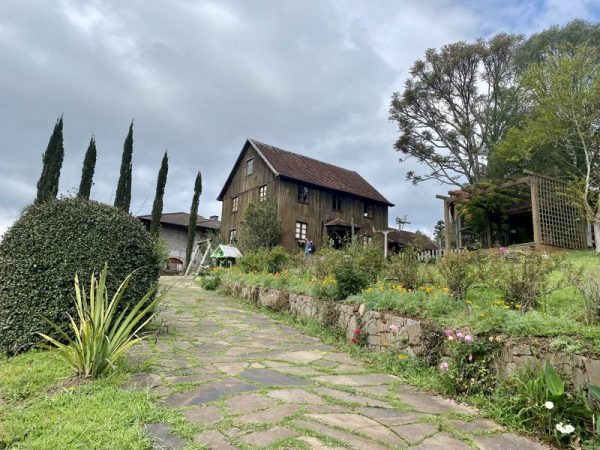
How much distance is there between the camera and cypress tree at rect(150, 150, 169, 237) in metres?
27.2

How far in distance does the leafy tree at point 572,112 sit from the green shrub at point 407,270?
9313 millimetres

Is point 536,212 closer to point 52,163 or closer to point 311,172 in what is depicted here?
point 311,172

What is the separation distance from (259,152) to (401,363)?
19251mm

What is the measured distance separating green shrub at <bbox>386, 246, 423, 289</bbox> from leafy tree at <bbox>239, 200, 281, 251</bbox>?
12708 millimetres

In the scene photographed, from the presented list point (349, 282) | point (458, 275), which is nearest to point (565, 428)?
point (458, 275)

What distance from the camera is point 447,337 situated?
377 cm

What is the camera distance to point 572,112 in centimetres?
1342

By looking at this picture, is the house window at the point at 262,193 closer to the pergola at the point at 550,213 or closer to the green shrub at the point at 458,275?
the pergola at the point at 550,213

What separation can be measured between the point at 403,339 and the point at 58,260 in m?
4.33

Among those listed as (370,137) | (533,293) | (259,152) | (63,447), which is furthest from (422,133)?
(63,447)

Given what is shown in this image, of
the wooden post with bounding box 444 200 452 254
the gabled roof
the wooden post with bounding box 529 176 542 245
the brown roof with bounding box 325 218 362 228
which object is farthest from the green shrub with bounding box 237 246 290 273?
the brown roof with bounding box 325 218 362 228

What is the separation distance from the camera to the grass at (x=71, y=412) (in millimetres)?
2236

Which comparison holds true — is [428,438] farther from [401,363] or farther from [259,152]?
[259,152]

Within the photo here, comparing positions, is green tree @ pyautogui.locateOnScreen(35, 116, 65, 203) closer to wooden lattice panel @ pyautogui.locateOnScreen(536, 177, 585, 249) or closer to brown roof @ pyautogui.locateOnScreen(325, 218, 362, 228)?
brown roof @ pyautogui.locateOnScreen(325, 218, 362, 228)
